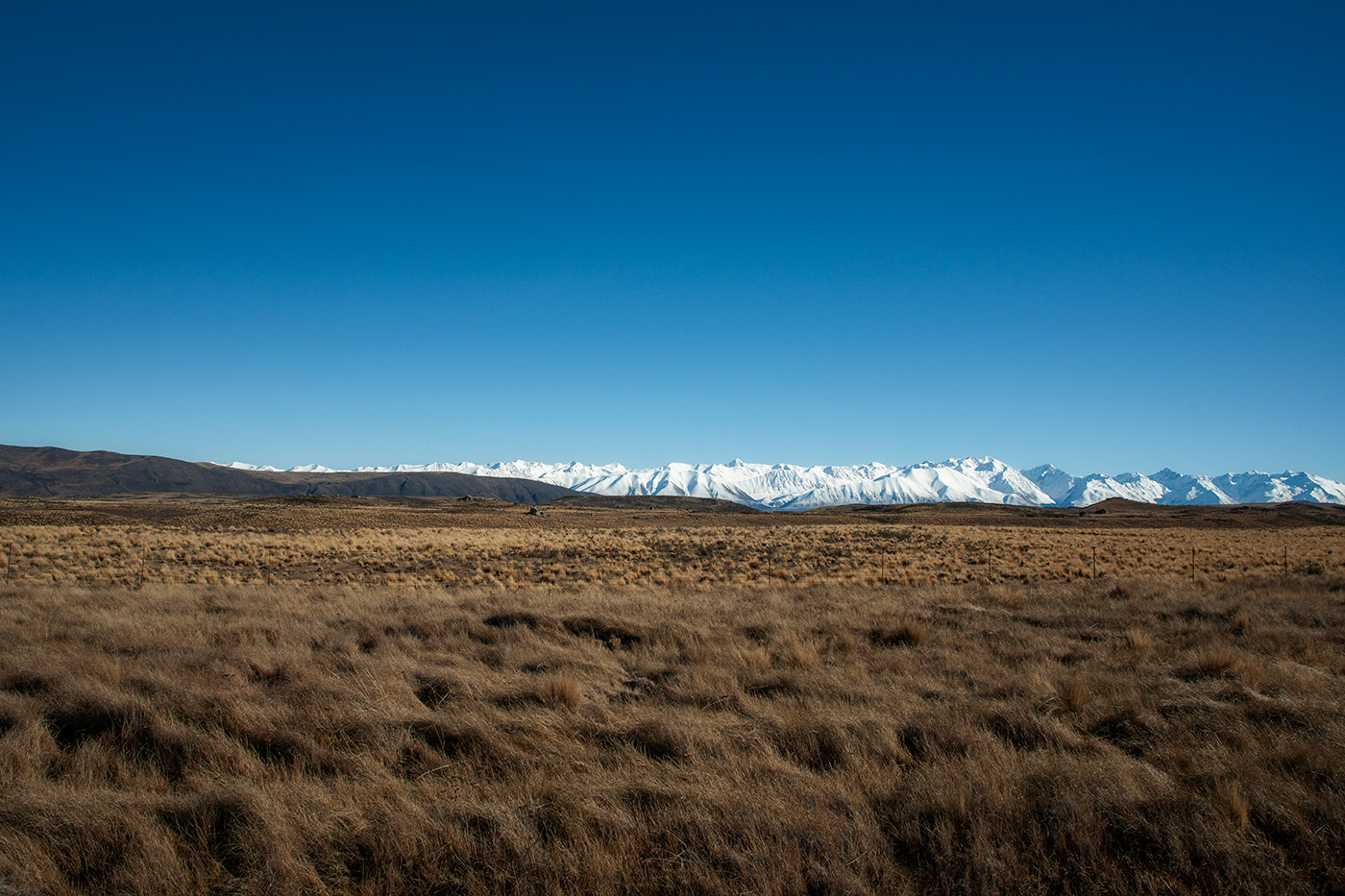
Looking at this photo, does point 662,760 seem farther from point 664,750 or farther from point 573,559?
point 573,559

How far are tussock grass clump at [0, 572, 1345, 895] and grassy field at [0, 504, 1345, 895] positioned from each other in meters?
0.03

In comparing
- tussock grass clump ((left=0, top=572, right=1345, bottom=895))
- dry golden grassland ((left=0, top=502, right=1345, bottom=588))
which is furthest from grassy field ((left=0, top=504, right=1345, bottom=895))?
dry golden grassland ((left=0, top=502, right=1345, bottom=588))

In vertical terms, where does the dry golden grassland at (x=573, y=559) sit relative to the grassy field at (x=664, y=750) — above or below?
below

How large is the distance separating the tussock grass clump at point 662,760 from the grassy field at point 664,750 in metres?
0.03

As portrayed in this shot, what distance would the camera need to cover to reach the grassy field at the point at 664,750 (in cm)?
373

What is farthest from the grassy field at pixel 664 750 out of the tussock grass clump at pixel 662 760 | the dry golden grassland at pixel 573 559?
the dry golden grassland at pixel 573 559

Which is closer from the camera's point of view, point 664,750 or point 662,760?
point 662,760

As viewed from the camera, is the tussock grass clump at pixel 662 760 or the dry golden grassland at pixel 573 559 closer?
the tussock grass clump at pixel 662 760

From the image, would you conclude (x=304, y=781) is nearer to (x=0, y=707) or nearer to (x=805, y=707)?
(x=0, y=707)

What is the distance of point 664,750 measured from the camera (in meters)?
5.54

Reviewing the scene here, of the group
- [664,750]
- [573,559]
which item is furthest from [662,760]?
[573,559]

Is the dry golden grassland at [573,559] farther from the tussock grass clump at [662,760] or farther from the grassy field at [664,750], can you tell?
the tussock grass clump at [662,760]

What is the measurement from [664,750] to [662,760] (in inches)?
8.8

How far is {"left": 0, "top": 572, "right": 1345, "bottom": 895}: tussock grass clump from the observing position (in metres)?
3.72
